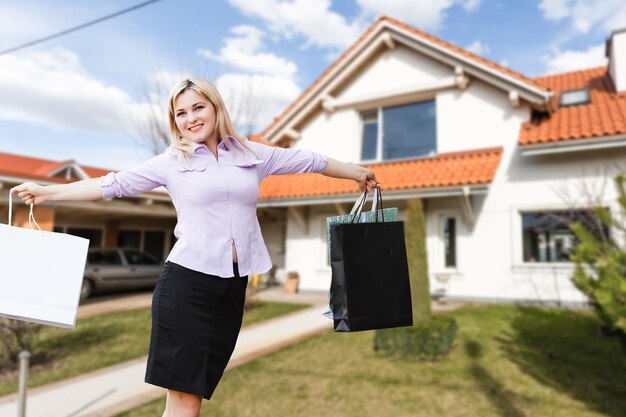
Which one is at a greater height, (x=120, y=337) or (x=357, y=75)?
(x=357, y=75)

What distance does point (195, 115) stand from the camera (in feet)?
5.78

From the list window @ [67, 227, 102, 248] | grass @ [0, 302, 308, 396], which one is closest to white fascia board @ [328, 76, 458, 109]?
grass @ [0, 302, 308, 396]

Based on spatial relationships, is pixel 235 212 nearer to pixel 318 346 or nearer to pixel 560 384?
pixel 560 384

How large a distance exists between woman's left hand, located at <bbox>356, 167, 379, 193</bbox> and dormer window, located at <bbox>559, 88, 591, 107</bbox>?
12137 mm

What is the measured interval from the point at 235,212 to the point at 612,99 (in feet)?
42.1

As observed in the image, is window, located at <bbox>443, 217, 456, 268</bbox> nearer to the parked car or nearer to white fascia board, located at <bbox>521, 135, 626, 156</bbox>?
white fascia board, located at <bbox>521, 135, 626, 156</bbox>

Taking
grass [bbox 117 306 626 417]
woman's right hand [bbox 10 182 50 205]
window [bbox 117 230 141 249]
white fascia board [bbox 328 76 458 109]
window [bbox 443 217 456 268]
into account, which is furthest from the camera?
window [bbox 117 230 141 249]

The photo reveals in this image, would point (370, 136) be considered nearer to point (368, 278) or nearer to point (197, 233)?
point (368, 278)

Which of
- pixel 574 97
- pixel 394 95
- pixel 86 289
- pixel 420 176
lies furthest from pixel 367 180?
pixel 86 289

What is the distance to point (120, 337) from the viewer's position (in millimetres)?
7820

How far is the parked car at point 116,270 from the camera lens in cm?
1285

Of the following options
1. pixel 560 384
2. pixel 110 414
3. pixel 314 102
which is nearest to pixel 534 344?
pixel 560 384

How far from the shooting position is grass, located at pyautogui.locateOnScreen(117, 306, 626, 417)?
15.2 ft

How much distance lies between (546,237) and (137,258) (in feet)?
41.5
